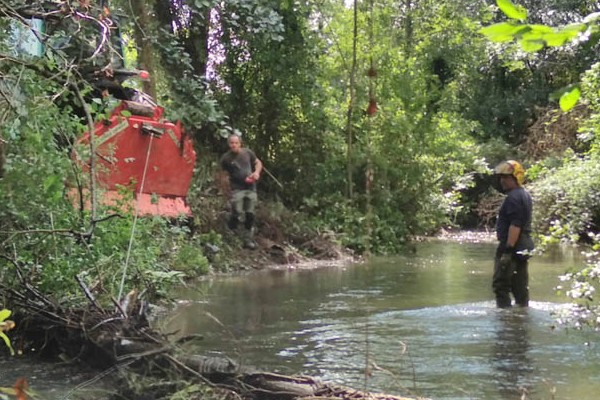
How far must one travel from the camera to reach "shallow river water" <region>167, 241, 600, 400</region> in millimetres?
5672

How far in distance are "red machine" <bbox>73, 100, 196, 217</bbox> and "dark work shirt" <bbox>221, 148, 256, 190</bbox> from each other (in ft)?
8.34

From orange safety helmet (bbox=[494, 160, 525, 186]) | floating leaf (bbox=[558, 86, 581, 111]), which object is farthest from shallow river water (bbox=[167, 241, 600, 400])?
floating leaf (bbox=[558, 86, 581, 111])

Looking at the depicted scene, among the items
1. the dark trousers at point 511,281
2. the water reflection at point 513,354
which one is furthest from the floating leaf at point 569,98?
the dark trousers at point 511,281

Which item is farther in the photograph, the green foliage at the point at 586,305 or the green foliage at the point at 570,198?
the green foliage at the point at 570,198

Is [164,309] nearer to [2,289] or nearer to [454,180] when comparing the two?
[2,289]

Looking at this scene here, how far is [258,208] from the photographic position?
14.7 metres

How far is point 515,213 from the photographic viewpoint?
879cm

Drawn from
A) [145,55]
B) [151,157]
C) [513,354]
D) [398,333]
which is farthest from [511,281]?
[145,55]

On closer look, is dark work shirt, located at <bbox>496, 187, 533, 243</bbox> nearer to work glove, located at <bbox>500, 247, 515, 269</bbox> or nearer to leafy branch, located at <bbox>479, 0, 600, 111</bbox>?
work glove, located at <bbox>500, 247, 515, 269</bbox>

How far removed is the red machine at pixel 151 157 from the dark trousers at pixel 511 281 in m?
3.88

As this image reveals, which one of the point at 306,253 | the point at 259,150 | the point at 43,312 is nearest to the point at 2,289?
the point at 43,312

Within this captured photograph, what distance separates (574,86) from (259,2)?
9032mm

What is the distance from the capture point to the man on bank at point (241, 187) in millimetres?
13570

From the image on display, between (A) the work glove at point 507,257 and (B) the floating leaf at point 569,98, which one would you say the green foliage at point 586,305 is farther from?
(B) the floating leaf at point 569,98
